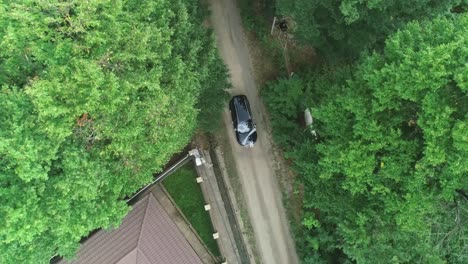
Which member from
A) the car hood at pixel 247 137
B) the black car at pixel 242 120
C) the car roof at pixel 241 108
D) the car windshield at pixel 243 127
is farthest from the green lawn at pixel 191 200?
the car roof at pixel 241 108

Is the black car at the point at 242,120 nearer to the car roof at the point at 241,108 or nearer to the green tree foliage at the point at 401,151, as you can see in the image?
the car roof at the point at 241,108

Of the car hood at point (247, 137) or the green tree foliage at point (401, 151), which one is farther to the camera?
the car hood at point (247, 137)

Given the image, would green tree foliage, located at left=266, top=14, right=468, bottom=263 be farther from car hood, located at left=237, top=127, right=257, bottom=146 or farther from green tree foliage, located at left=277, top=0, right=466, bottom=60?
car hood, located at left=237, top=127, right=257, bottom=146

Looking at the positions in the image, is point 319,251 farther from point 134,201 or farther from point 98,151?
point 98,151

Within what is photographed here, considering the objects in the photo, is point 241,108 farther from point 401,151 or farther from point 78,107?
point 78,107

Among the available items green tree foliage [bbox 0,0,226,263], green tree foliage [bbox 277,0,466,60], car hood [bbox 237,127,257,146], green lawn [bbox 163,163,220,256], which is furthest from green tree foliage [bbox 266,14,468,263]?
green lawn [bbox 163,163,220,256]

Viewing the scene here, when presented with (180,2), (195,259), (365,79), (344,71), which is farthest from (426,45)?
(195,259)
